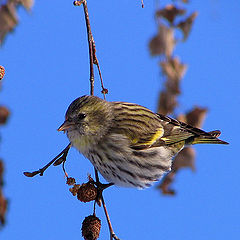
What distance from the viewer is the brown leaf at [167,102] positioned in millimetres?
1276

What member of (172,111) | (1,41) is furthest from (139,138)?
(1,41)

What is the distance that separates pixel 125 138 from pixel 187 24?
1.06 meters

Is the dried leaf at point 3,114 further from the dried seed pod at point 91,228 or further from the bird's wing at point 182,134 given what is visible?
the bird's wing at point 182,134

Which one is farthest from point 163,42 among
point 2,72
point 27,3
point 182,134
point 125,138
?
point 182,134

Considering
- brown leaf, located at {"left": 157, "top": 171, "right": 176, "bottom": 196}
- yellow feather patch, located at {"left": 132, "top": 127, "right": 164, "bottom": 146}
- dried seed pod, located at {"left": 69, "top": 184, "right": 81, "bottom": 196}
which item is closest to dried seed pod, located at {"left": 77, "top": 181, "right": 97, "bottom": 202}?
dried seed pod, located at {"left": 69, "top": 184, "right": 81, "bottom": 196}

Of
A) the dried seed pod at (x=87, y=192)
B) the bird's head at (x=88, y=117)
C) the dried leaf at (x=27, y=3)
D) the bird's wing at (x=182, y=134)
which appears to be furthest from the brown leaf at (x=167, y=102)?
the bird's wing at (x=182, y=134)

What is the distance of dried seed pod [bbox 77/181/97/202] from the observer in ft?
6.16

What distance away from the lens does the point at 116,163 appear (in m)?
2.32

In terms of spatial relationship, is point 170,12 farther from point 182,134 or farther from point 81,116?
point 182,134

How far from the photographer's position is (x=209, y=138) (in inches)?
104

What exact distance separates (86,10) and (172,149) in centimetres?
131

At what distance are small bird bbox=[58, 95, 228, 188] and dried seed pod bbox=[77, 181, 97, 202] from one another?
1.27 ft

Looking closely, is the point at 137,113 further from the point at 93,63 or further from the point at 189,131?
the point at 93,63

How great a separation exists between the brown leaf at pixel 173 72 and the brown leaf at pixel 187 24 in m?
0.19
